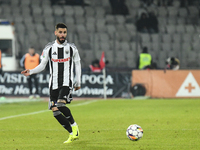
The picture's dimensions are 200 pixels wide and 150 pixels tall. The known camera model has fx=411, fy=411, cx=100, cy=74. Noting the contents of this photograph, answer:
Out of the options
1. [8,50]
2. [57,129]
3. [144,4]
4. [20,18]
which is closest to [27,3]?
[20,18]

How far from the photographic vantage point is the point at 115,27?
946 inches

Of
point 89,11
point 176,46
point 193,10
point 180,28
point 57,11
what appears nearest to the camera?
point 176,46

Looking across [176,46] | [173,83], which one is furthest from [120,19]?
[173,83]

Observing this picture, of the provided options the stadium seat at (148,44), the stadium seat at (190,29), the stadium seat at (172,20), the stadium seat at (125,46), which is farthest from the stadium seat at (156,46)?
the stadium seat at (190,29)

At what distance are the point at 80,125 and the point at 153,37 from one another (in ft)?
50.4

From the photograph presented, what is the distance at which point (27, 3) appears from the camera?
24.7m

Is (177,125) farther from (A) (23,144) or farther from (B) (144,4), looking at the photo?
(B) (144,4)

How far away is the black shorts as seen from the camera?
6.43 meters

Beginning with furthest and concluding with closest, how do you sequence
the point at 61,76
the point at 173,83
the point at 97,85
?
1. the point at 97,85
2. the point at 173,83
3. the point at 61,76

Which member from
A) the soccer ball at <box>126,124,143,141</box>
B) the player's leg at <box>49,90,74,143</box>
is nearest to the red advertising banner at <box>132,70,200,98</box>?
the soccer ball at <box>126,124,143,141</box>

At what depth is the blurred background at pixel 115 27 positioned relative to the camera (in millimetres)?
22609

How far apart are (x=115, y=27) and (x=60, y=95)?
706 inches

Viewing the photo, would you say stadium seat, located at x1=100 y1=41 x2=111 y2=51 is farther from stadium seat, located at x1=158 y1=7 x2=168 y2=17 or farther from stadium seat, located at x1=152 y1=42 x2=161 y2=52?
stadium seat, located at x1=158 y1=7 x2=168 y2=17

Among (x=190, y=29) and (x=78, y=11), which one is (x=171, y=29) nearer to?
(x=190, y=29)
